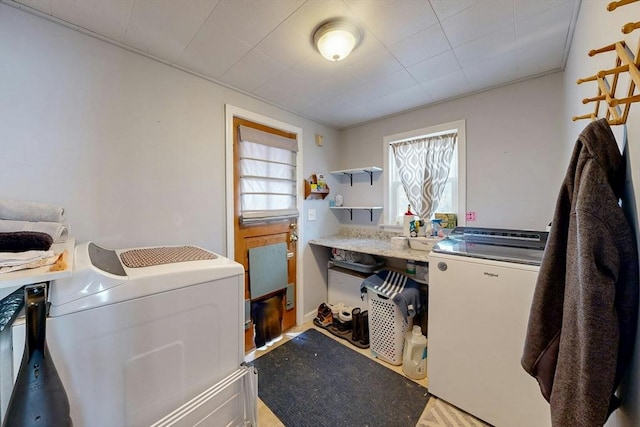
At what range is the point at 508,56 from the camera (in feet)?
5.03

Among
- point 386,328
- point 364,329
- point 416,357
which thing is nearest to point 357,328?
point 364,329

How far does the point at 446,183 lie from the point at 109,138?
8.72 feet

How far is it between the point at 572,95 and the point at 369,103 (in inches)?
54.9

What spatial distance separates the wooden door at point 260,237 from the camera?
2.00 meters

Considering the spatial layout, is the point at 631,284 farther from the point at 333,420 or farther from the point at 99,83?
the point at 99,83

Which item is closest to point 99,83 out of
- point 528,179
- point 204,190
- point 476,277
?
point 204,190

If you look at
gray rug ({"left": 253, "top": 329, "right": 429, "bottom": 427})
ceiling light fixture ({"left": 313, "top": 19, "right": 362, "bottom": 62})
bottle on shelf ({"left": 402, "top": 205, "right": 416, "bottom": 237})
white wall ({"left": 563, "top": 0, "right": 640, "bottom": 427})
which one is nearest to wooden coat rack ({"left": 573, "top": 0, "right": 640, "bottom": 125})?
white wall ({"left": 563, "top": 0, "right": 640, "bottom": 427})

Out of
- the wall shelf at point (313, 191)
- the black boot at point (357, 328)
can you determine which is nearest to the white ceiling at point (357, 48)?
the wall shelf at point (313, 191)

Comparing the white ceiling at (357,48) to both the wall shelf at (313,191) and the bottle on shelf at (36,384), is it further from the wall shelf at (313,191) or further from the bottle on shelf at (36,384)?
the bottle on shelf at (36,384)

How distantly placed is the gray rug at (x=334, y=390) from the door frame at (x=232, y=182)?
616mm

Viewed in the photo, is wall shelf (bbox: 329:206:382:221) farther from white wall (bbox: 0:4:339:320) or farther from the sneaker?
white wall (bbox: 0:4:339:320)

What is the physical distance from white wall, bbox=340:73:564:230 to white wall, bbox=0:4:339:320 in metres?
2.13

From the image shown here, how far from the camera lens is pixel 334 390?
5.33 feet

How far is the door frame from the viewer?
75.1 inches
